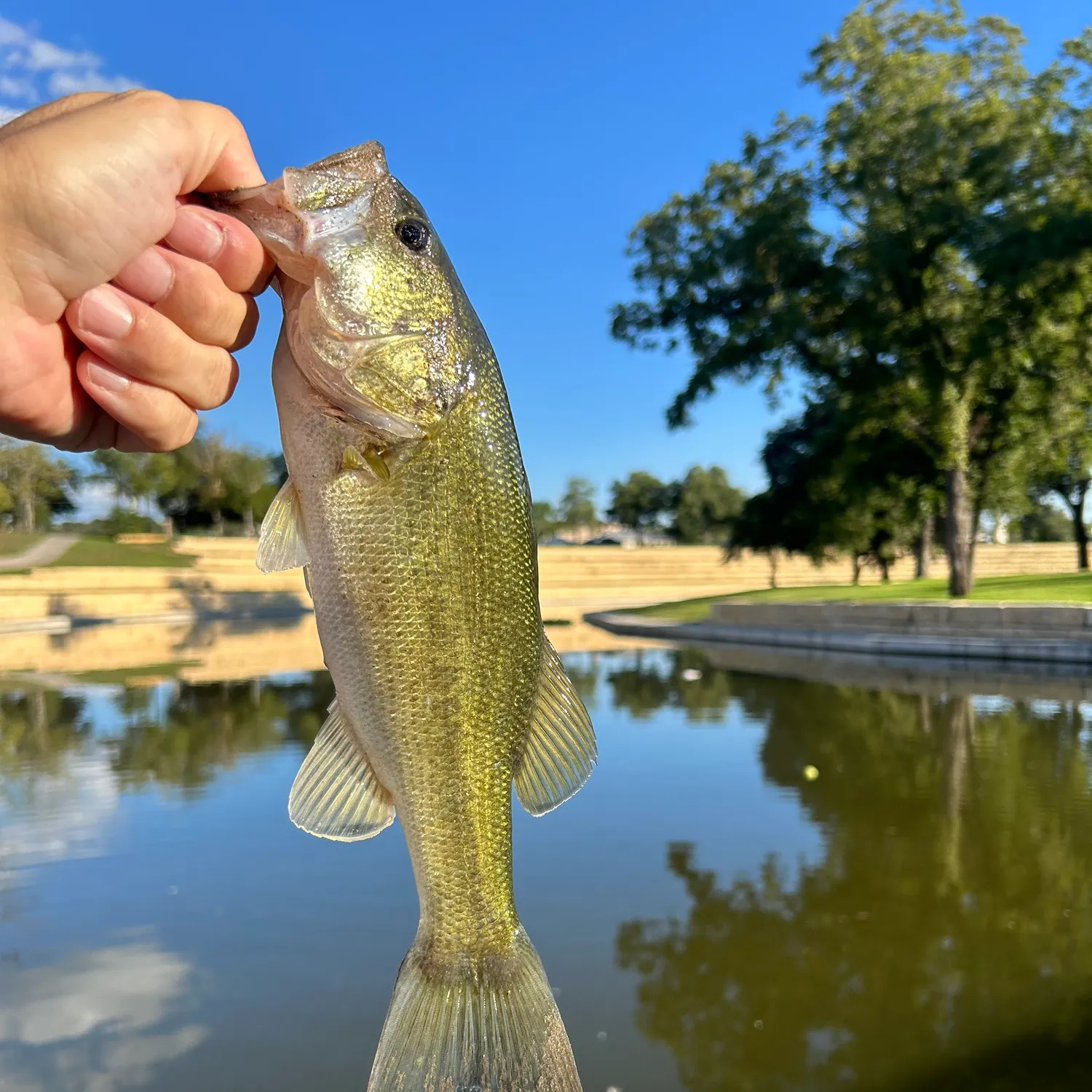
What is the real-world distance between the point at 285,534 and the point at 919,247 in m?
20.7

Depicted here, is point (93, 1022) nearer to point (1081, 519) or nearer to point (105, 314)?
point (105, 314)

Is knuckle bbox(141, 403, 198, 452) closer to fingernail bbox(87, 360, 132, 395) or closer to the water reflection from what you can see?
fingernail bbox(87, 360, 132, 395)

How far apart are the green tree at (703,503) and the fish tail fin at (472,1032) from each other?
73.6 m

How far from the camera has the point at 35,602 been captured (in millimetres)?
26734

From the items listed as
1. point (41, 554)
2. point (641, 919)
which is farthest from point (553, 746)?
point (41, 554)

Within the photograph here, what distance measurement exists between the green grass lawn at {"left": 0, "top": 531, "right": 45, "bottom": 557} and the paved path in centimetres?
27

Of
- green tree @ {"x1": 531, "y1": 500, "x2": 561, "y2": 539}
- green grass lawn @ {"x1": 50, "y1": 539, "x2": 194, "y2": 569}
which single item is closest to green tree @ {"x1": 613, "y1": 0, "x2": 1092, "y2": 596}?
green grass lawn @ {"x1": 50, "y1": 539, "x2": 194, "y2": 569}

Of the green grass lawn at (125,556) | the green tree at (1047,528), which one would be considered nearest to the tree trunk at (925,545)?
the green grass lawn at (125,556)

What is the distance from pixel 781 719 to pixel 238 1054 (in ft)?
25.5

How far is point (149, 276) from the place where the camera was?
1.62 m

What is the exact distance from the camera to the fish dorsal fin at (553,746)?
169cm

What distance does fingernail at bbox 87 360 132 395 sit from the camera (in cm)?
173

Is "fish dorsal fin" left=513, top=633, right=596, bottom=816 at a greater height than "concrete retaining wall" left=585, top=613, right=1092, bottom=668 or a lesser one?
greater

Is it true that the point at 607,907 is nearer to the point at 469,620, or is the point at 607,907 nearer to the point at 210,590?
the point at 469,620
